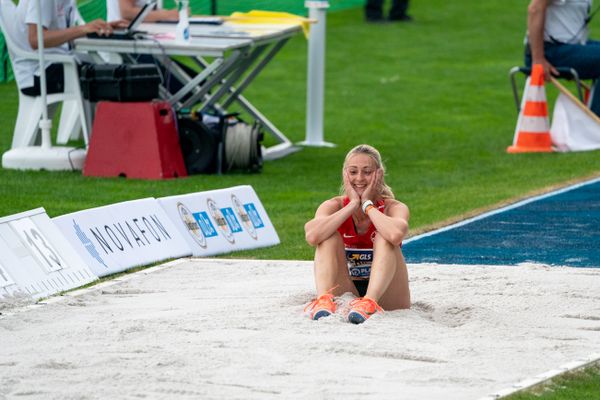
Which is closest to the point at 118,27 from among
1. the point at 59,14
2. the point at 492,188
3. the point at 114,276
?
the point at 59,14

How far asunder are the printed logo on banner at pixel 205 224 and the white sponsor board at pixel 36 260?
1.38m

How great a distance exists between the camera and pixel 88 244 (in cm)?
901

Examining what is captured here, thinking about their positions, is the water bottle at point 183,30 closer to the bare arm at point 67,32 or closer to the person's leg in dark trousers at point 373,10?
the bare arm at point 67,32

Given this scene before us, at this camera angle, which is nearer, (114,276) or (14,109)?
(114,276)

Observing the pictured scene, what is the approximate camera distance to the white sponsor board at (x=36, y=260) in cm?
814

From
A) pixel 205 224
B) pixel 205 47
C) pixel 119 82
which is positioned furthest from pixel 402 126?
pixel 205 224

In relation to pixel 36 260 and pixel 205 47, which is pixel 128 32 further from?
pixel 36 260

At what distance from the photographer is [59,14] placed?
13.5 meters

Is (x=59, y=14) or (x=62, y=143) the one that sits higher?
(x=59, y=14)

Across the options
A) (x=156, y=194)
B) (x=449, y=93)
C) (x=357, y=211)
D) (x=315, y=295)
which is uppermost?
(x=357, y=211)

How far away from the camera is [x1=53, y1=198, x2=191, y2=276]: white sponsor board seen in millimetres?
8945

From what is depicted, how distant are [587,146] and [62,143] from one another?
18.1ft

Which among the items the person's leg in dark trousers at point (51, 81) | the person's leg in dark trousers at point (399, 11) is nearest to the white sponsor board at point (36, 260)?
the person's leg in dark trousers at point (51, 81)

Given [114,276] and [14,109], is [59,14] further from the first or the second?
[114,276]
